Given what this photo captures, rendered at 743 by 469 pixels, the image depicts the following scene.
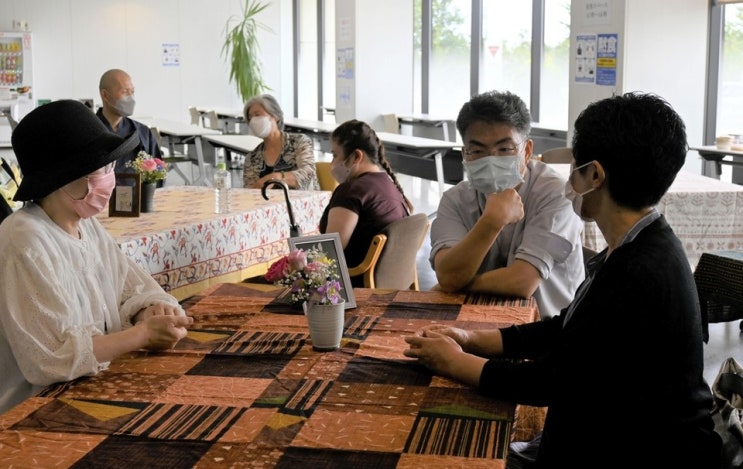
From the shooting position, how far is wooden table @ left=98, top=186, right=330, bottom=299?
3.63 metres

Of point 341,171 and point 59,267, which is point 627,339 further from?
point 341,171

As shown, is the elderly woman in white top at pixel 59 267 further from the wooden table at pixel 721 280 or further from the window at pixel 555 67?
the window at pixel 555 67

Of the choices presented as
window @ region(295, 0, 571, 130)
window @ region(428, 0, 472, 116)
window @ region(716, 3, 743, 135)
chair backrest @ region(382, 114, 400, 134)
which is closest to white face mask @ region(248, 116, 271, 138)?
window @ region(716, 3, 743, 135)

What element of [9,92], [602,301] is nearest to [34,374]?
[602,301]

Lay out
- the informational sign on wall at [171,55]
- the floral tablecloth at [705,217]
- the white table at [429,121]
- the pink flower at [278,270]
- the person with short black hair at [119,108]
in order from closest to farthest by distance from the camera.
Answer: the pink flower at [278,270] < the floral tablecloth at [705,217] < the person with short black hair at [119,108] < the white table at [429,121] < the informational sign on wall at [171,55]

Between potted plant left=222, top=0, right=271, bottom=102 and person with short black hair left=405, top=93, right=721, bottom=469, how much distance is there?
1423 centimetres

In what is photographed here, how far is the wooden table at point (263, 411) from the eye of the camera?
5.05ft

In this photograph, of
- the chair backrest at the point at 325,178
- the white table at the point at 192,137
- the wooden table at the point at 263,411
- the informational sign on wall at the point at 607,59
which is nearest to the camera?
the wooden table at the point at 263,411

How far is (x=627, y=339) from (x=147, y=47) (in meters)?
15.4

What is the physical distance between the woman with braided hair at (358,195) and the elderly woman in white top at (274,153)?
1.56 meters

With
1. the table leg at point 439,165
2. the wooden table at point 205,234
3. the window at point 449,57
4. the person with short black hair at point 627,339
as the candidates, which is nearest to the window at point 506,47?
the window at point 449,57

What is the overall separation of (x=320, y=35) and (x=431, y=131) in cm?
482

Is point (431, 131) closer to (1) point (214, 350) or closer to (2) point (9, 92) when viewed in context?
(2) point (9, 92)

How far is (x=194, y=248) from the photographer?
385 centimetres
